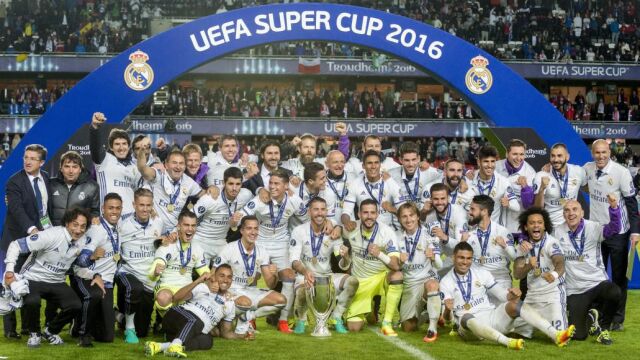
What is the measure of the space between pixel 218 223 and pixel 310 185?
1.15m

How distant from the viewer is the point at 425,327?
993cm

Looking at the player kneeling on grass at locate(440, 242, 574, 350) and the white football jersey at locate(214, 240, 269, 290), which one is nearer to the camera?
the player kneeling on grass at locate(440, 242, 574, 350)

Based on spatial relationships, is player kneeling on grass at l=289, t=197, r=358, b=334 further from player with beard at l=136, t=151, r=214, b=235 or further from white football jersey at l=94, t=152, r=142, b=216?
white football jersey at l=94, t=152, r=142, b=216

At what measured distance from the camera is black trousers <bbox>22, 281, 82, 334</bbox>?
831 cm

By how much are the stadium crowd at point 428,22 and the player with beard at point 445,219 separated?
24603 mm

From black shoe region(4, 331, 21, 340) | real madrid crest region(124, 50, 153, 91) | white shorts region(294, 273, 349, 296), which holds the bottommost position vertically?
black shoe region(4, 331, 21, 340)

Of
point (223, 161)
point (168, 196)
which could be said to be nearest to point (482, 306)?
point (168, 196)

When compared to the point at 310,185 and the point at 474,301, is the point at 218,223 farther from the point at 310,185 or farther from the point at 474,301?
the point at 474,301

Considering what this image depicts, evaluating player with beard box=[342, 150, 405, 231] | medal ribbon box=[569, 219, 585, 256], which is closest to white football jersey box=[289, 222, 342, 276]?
player with beard box=[342, 150, 405, 231]

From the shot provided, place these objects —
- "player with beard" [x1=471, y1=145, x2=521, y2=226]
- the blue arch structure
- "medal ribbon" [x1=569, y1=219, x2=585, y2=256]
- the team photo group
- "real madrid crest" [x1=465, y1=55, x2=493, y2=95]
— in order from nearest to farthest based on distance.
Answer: the team photo group, "medal ribbon" [x1=569, y1=219, x2=585, y2=256], "player with beard" [x1=471, y1=145, x2=521, y2=226], the blue arch structure, "real madrid crest" [x1=465, y1=55, x2=493, y2=95]

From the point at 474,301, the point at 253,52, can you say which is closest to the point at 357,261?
the point at 474,301

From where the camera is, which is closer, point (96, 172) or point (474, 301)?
point (474, 301)

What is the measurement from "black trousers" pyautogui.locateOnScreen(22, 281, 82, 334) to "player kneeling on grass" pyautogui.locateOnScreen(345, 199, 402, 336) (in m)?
2.83

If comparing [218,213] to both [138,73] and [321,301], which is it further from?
[138,73]
